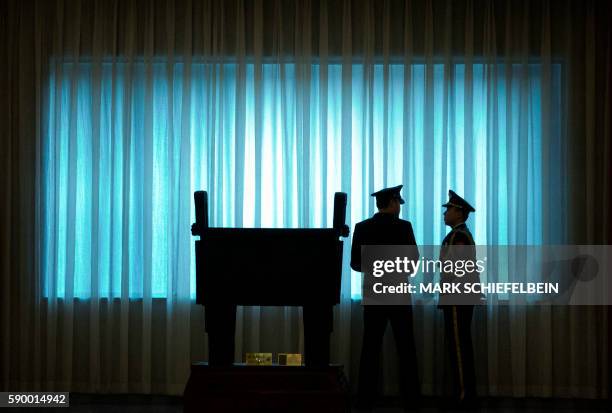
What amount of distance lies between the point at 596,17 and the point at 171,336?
421 centimetres

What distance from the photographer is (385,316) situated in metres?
5.66

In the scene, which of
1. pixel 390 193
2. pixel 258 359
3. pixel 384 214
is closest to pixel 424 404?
pixel 384 214

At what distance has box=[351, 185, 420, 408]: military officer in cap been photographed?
5641 mm

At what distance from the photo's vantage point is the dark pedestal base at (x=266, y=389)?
333 centimetres

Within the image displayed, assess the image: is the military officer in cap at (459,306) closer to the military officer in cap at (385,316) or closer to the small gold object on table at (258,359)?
the military officer in cap at (385,316)

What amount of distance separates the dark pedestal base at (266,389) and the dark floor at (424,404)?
255 cm

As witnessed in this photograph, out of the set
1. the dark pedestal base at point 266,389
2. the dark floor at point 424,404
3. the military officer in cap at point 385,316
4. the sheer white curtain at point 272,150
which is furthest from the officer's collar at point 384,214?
the dark pedestal base at point 266,389

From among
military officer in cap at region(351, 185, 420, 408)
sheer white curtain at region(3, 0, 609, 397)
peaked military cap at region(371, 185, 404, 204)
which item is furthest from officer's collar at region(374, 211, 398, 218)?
sheer white curtain at region(3, 0, 609, 397)

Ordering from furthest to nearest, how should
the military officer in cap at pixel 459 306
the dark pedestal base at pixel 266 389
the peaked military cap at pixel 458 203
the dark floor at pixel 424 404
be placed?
the dark floor at pixel 424 404
the peaked military cap at pixel 458 203
the military officer in cap at pixel 459 306
the dark pedestal base at pixel 266 389

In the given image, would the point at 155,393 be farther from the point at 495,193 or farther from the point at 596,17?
the point at 596,17

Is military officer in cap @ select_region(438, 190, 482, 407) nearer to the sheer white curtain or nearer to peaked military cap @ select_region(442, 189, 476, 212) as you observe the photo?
peaked military cap @ select_region(442, 189, 476, 212)

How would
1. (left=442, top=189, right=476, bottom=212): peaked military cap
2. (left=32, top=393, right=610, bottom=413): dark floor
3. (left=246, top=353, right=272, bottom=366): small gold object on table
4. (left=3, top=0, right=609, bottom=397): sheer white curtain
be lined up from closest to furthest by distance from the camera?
1. (left=246, top=353, right=272, bottom=366): small gold object on table
2. (left=442, top=189, right=476, bottom=212): peaked military cap
3. (left=32, top=393, right=610, bottom=413): dark floor
4. (left=3, top=0, right=609, bottom=397): sheer white curtain

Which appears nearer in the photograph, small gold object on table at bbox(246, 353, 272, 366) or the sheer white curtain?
small gold object on table at bbox(246, 353, 272, 366)

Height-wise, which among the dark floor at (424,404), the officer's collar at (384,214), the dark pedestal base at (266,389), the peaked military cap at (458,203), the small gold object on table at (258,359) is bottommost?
the dark floor at (424,404)
